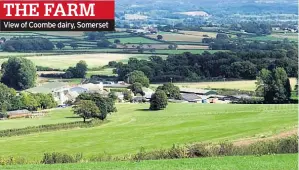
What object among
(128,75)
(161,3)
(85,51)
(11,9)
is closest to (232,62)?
(128,75)

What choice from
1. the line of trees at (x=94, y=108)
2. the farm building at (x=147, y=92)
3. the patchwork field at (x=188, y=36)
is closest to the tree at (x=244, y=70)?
the farm building at (x=147, y=92)

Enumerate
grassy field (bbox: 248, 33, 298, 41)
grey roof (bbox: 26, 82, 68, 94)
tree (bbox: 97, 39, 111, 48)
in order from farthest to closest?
grassy field (bbox: 248, 33, 298, 41) < tree (bbox: 97, 39, 111, 48) < grey roof (bbox: 26, 82, 68, 94)

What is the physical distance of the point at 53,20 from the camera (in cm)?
1405

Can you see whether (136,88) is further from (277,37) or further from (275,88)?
(277,37)

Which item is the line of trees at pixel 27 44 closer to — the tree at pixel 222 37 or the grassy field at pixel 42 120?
the tree at pixel 222 37

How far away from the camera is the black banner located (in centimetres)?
1387

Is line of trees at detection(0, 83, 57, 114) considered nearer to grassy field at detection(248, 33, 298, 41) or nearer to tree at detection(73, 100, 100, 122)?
tree at detection(73, 100, 100, 122)

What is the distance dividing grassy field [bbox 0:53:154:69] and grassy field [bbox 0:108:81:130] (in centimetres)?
2421

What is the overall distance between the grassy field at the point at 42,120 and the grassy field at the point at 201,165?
59.9 ft

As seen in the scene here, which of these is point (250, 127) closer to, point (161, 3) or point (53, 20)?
point (53, 20)

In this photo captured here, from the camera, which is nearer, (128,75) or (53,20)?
(53,20)

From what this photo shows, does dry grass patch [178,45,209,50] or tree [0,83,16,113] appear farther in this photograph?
dry grass patch [178,45,209,50]

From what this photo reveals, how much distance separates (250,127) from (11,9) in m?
19.1

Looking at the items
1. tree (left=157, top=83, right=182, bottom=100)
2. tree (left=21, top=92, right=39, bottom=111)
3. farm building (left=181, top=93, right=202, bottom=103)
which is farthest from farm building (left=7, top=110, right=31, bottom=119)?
farm building (left=181, top=93, right=202, bottom=103)
